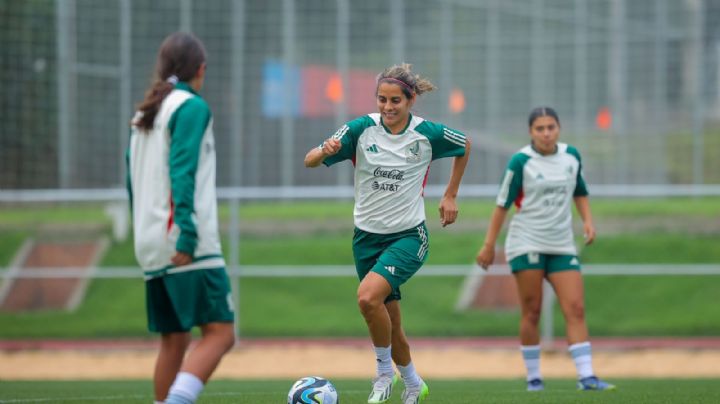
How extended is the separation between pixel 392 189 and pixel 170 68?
6.01 ft

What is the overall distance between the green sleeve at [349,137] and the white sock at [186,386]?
6.23 ft

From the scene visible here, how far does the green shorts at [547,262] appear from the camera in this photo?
345 inches

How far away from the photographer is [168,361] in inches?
224

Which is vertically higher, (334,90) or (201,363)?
(334,90)

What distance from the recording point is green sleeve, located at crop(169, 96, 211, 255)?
5.31 meters

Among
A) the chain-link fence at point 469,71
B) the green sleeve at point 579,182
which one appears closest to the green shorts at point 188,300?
the green sleeve at point 579,182

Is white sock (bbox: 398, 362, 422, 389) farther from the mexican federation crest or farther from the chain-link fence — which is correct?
the chain-link fence

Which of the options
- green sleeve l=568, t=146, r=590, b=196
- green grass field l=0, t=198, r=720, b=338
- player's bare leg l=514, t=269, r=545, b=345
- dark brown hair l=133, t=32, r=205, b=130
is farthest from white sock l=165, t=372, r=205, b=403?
green grass field l=0, t=198, r=720, b=338

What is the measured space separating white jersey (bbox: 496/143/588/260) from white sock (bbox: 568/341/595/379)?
70cm

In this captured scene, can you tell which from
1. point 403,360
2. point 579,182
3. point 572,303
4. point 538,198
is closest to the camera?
point 403,360

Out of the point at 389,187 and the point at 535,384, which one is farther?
the point at 535,384

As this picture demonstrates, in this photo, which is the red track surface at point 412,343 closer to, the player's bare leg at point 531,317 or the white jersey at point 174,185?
the player's bare leg at point 531,317

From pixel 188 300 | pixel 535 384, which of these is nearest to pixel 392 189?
pixel 188 300

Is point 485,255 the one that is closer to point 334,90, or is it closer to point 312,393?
point 312,393
